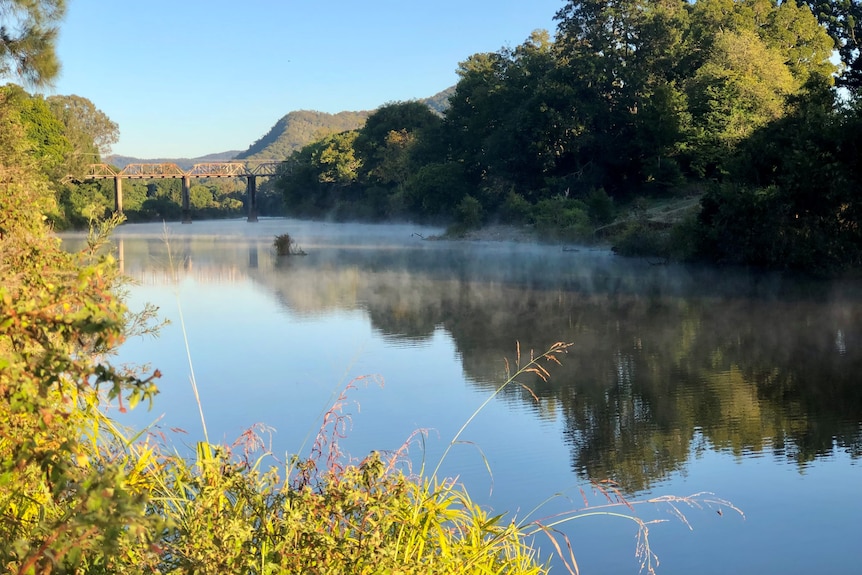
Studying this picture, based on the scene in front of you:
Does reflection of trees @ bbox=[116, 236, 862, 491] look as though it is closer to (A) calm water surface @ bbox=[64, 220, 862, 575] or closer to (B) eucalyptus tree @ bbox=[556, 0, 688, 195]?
(A) calm water surface @ bbox=[64, 220, 862, 575]

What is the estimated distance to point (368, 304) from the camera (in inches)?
694

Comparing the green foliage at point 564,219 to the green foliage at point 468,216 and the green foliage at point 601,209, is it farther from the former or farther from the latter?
the green foliage at point 468,216

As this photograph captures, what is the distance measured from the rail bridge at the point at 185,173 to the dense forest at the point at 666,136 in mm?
24314

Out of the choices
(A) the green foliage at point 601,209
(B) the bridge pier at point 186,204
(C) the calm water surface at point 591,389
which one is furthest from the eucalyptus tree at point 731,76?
(B) the bridge pier at point 186,204

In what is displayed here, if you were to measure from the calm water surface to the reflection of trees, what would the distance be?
0.04 m

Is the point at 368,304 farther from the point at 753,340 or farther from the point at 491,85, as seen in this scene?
the point at 491,85

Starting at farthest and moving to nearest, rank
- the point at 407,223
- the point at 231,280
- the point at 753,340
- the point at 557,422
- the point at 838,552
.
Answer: the point at 407,223 < the point at 231,280 < the point at 753,340 < the point at 557,422 < the point at 838,552

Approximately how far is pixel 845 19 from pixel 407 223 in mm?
24261

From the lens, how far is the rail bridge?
70562 mm

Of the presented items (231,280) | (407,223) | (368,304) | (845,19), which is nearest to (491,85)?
(407,223)

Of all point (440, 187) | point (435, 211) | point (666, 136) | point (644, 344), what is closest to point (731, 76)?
point (666, 136)

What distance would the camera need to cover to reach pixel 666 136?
33062 millimetres

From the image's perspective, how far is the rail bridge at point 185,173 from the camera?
7056 cm

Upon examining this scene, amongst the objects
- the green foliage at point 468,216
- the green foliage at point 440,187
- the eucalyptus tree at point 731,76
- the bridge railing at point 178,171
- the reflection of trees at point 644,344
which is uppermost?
the eucalyptus tree at point 731,76
